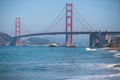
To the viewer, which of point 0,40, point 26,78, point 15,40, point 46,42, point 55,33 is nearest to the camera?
point 26,78

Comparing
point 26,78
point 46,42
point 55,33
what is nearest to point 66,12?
point 55,33

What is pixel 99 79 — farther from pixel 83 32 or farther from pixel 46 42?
pixel 46 42

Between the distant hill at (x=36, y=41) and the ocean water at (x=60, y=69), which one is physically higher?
the ocean water at (x=60, y=69)

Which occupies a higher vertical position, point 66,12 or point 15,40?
point 66,12

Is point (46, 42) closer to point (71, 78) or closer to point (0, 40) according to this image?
point (0, 40)

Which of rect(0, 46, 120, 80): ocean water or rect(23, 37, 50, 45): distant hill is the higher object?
rect(0, 46, 120, 80): ocean water

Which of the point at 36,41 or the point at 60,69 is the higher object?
the point at 60,69

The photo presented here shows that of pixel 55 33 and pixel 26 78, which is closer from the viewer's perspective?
pixel 26 78

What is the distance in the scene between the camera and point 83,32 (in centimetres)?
4516

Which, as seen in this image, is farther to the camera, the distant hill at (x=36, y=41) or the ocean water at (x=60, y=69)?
the distant hill at (x=36, y=41)

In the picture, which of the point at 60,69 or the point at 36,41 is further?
the point at 36,41

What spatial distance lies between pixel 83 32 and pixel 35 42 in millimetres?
38705

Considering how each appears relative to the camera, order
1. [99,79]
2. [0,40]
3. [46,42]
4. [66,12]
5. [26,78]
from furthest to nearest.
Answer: [46,42] → [0,40] → [66,12] → [26,78] → [99,79]

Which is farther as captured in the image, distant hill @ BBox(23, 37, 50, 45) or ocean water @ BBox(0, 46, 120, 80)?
Result: distant hill @ BBox(23, 37, 50, 45)
